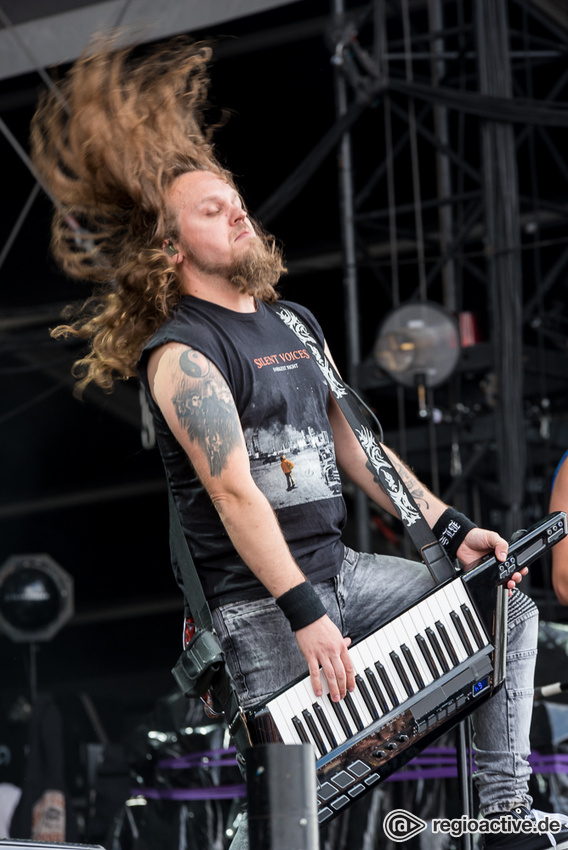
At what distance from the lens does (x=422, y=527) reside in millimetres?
2467

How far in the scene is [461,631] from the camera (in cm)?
230

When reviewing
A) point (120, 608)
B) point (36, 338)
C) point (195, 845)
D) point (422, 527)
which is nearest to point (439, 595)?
point (422, 527)

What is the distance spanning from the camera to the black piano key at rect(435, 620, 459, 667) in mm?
2279

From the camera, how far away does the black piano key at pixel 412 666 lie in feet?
7.37

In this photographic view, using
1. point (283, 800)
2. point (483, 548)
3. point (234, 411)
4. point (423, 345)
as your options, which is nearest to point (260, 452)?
point (234, 411)

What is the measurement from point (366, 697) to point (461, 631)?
0.27 metres

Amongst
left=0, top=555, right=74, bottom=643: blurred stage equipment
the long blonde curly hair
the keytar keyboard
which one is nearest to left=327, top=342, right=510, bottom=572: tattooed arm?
the keytar keyboard

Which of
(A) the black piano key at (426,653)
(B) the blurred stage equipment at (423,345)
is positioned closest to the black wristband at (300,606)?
(A) the black piano key at (426,653)

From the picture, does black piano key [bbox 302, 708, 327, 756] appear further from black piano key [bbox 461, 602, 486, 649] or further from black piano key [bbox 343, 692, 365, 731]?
black piano key [bbox 461, 602, 486, 649]

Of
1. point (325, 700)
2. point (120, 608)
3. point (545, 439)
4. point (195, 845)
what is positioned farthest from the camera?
point (120, 608)

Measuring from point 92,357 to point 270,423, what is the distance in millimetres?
629

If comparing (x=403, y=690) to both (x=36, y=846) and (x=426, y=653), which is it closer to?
(x=426, y=653)

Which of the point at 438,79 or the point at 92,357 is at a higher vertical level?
the point at 438,79

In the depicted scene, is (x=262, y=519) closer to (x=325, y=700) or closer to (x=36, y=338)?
(x=325, y=700)
